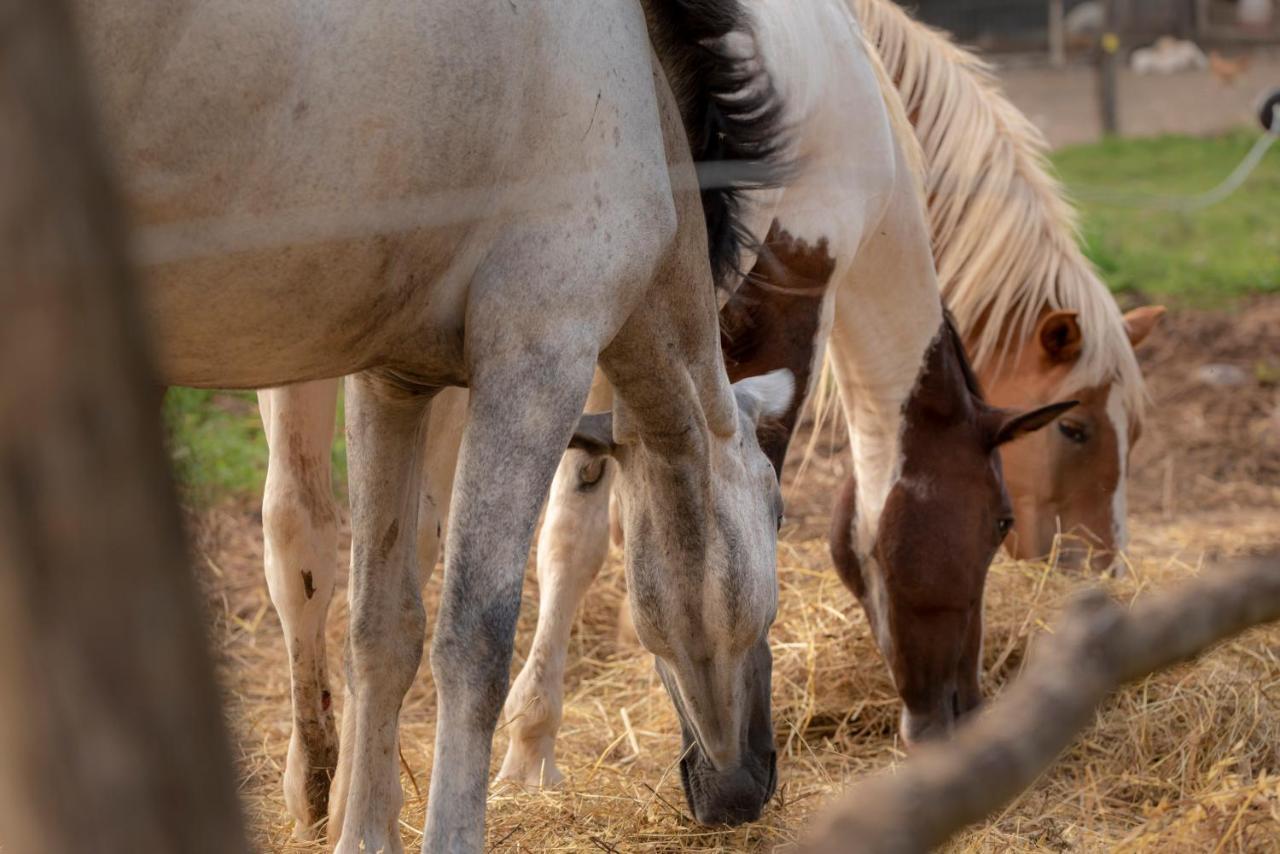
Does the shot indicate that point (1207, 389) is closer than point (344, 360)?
No

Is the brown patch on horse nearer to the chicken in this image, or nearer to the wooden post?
the chicken

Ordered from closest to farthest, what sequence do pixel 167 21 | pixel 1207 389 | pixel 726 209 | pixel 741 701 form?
pixel 167 21 → pixel 726 209 → pixel 741 701 → pixel 1207 389

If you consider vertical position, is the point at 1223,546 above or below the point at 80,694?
below

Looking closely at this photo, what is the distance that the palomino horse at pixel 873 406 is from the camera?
361cm

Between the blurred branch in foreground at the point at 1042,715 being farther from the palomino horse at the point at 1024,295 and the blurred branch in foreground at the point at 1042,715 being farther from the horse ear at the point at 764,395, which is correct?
the palomino horse at the point at 1024,295

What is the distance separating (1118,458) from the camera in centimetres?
486

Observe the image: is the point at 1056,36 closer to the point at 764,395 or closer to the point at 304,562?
the point at 764,395

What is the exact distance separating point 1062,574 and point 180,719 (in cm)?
400

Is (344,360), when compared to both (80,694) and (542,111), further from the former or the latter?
(80,694)

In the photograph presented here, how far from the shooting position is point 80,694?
0.82m

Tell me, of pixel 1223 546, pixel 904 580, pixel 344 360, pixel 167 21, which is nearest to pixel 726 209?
pixel 344 360

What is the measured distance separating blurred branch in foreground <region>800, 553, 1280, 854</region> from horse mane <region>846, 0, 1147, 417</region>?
3488mm

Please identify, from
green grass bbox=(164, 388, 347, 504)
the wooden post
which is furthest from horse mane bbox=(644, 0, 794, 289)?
the wooden post

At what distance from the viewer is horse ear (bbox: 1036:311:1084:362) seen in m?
4.70
